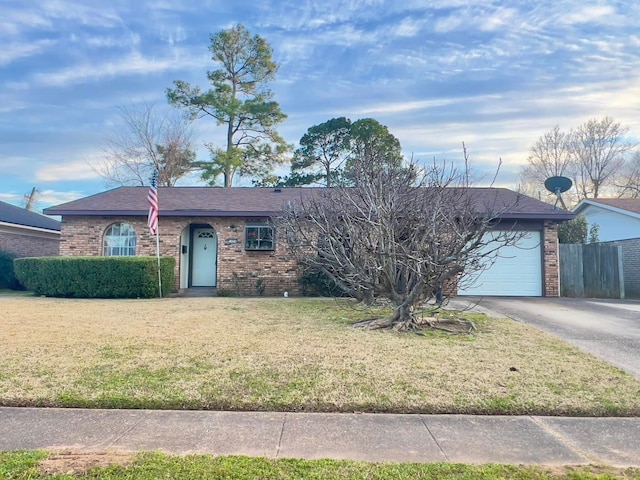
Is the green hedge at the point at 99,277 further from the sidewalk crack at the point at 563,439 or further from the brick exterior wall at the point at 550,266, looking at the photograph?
the brick exterior wall at the point at 550,266

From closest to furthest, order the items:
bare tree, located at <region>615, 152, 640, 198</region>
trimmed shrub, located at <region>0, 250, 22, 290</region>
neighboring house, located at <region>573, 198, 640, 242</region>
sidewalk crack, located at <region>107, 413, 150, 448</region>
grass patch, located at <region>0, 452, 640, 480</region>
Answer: grass patch, located at <region>0, 452, 640, 480</region>
sidewalk crack, located at <region>107, 413, 150, 448</region>
trimmed shrub, located at <region>0, 250, 22, 290</region>
neighboring house, located at <region>573, 198, 640, 242</region>
bare tree, located at <region>615, 152, 640, 198</region>

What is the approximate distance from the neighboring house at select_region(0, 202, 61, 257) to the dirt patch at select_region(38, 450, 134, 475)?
54.8 ft

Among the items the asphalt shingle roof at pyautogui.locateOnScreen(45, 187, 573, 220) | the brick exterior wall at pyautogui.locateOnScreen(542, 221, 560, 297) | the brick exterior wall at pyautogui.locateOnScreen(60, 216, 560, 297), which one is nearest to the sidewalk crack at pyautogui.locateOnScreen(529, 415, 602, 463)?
the asphalt shingle roof at pyautogui.locateOnScreen(45, 187, 573, 220)

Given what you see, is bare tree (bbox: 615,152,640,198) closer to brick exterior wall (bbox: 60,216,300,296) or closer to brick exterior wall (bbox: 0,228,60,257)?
brick exterior wall (bbox: 60,216,300,296)

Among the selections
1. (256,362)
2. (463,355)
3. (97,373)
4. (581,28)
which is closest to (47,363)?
(97,373)

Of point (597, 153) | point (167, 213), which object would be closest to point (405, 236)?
point (167, 213)

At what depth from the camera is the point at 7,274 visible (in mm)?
15242

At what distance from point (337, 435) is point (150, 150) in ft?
85.7

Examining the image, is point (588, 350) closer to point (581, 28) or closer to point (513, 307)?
point (513, 307)

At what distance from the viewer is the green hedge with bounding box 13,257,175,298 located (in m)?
12.0

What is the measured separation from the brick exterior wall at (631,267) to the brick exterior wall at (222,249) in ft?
38.0

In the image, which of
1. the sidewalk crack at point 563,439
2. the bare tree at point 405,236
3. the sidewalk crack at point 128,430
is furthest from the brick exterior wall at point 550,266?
the sidewalk crack at point 128,430

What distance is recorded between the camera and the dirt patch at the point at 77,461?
8.38 ft

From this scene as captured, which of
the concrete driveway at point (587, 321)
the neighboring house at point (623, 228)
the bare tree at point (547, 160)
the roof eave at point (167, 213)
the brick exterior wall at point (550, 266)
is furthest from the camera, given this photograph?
the bare tree at point (547, 160)
